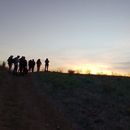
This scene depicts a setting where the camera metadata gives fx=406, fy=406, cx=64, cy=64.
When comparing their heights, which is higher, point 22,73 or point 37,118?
point 22,73

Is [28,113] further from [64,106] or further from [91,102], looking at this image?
[91,102]

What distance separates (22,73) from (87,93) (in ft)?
54.3

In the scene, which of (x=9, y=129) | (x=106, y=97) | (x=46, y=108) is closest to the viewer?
(x=9, y=129)

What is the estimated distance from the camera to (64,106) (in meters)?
24.8

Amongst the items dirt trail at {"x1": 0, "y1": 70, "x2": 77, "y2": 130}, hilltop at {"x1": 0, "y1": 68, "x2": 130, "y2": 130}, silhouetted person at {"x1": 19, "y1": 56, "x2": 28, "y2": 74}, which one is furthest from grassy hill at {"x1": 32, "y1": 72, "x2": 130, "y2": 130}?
silhouetted person at {"x1": 19, "y1": 56, "x2": 28, "y2": 74}

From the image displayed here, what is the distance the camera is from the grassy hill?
21.3m

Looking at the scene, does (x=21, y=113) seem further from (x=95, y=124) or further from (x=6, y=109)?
(x=95, y=124)

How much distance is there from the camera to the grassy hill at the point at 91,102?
2131cm

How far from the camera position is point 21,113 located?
879 inches

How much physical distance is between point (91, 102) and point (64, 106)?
2.08 meters

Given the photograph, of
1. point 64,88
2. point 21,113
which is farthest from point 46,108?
point 64,88

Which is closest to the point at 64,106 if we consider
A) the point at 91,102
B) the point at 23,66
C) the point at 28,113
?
the point at 91,102

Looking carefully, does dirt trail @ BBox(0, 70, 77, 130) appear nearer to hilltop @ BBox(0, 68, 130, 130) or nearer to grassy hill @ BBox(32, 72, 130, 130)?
hilltop @ BBox(0, 68, 130, 130)

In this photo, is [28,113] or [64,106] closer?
[28,113]
